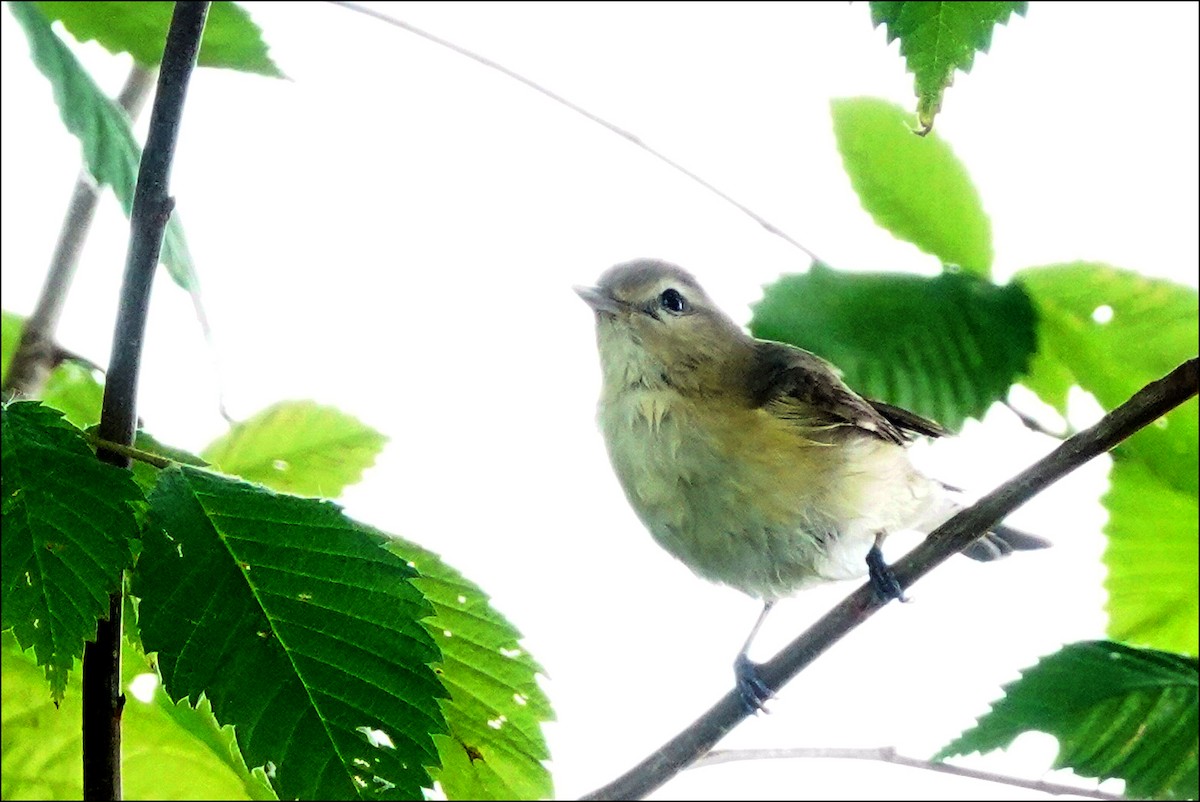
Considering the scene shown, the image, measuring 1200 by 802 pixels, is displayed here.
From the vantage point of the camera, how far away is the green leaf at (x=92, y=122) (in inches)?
26.6

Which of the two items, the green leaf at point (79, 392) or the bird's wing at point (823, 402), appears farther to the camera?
the bird's wing at point (823, 402)

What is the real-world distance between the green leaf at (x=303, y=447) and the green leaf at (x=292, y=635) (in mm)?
410

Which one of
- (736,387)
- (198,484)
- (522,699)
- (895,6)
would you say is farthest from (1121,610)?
(198,484)

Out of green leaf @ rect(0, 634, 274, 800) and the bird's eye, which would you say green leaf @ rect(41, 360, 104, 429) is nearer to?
green leaf @ rect(0, 634, 274, 800)

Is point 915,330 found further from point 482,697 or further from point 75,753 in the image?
point 75,753

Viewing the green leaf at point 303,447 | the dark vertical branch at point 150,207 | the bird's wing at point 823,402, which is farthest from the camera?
the bird's wing at point 823,402

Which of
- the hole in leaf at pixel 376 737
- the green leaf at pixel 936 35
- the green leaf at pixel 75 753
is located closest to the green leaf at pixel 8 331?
the green leaf at pixel 75 753

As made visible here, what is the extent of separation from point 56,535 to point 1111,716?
27.9 inches

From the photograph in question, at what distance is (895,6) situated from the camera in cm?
57

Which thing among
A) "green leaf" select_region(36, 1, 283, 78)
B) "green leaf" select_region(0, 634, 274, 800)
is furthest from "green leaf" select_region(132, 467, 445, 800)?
"green leaf" select_region(36, 1, 283, 78)

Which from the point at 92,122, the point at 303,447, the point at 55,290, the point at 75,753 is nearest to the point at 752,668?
the point at 303,447

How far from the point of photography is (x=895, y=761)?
0.94m

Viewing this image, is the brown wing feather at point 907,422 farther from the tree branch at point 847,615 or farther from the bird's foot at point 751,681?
the tree branch at point 847,615

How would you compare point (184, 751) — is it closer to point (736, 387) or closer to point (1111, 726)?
point (1111, 726)
